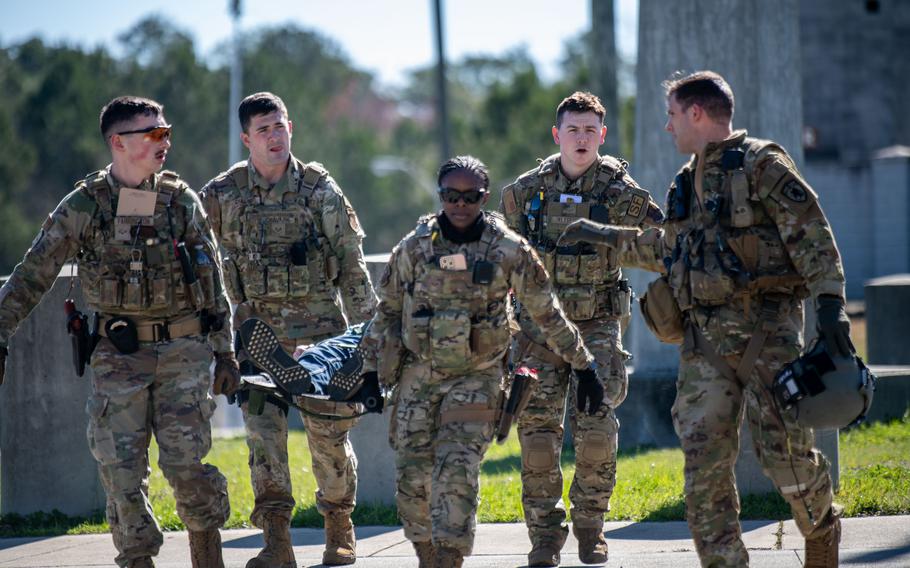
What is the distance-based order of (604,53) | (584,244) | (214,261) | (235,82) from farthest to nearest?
(235,82)
(604,53)
(584,244)
(214,261)

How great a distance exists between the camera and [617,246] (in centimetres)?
611

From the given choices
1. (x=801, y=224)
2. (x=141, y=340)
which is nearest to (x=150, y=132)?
(x=141, y=340)

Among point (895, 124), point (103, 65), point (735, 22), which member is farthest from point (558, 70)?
point (735, 22)

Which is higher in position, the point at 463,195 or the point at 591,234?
the point at 463,195

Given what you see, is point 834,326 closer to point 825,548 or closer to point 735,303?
point 735,303

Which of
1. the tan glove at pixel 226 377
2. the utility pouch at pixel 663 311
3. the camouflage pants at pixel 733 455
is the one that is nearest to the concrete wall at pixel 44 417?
the tan glove at pixel 226 377

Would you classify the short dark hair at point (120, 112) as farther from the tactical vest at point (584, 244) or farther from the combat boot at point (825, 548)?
the combat boot at point (825, 548)

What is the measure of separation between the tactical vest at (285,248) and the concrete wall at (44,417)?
1878mm

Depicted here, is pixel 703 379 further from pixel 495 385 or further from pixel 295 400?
pixel 295 400

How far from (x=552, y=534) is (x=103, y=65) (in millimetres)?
51921

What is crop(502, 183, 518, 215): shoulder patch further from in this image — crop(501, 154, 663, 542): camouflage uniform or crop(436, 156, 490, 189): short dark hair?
crop(436, 156, 490, 189): short dark hair

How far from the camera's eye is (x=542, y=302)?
6.21 m

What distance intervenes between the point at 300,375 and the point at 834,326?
2.50 m

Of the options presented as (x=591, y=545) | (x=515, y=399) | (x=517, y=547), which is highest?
(x=515, y=399)
